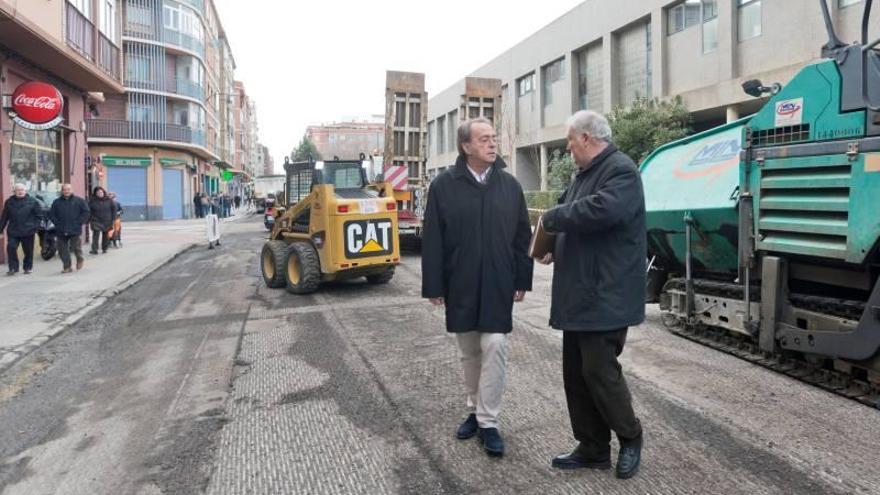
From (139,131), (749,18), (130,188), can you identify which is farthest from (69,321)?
(139,131)

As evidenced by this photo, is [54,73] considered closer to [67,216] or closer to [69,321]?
[67,216]

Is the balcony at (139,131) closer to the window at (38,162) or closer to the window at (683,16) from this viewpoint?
Answer: the window at (38,162)

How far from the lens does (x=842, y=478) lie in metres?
3.30

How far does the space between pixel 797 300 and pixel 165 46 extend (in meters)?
42.9

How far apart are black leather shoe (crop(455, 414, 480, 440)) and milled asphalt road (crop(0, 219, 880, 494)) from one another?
6 centimetres

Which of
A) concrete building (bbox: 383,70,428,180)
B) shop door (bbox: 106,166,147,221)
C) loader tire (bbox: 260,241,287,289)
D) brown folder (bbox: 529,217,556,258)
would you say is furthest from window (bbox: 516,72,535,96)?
brown folder (bbox: 529,217,556,258)

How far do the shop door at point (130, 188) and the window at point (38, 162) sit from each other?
22609mm

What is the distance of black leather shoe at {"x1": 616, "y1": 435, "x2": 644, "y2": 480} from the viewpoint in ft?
10.7

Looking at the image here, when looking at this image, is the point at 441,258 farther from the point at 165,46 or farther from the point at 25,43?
the point at 165,46

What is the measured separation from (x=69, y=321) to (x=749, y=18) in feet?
65.3

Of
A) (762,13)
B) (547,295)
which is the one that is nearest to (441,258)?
(547,295)

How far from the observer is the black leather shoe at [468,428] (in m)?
3.87

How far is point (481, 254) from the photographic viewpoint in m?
3.62

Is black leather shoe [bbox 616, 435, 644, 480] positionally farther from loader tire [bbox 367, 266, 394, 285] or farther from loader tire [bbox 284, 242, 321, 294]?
loader tire [bbox 367, 266, 394, 285]
